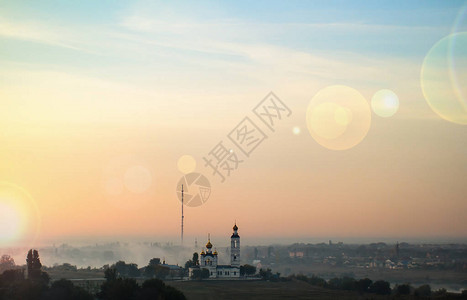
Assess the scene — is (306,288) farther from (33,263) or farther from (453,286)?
(453,286)

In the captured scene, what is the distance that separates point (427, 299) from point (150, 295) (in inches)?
2054

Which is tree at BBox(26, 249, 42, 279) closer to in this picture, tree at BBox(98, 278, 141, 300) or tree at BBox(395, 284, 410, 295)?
tree at BBox(98, 278, 141, 300)

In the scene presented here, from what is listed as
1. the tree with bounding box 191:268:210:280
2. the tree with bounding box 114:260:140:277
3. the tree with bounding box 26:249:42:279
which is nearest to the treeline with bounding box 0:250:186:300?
the tree with bounding box 26:249:42:279

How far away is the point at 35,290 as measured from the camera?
8825 centimetres

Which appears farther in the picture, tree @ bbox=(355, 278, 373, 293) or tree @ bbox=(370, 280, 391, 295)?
tree @ bbox=(355, 278, 373, 293)

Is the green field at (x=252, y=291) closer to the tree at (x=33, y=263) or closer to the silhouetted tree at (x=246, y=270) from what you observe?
the silhouetted tree at (x=246, y=270)

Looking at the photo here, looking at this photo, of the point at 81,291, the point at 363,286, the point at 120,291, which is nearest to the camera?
the point at 120,291

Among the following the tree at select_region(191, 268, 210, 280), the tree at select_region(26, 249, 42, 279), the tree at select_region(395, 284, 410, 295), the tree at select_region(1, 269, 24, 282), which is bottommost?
the tree at select_region(395, 284, 410, 295)

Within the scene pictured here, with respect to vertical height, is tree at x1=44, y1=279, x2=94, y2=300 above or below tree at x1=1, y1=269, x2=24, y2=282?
below

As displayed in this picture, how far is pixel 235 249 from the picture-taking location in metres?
133

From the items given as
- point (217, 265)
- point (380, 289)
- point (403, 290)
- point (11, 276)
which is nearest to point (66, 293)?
point (11, 276)

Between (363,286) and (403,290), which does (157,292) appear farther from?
(403,290)

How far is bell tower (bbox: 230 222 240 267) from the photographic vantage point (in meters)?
132

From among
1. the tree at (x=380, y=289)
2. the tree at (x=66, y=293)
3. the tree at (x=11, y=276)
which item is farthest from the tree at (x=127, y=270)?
the tree at (x=380, y=289)
